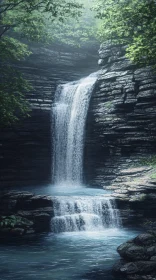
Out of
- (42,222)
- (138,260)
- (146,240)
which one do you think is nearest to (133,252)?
(138,260)

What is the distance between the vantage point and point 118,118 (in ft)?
86.3

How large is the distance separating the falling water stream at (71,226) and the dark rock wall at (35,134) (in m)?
0.88

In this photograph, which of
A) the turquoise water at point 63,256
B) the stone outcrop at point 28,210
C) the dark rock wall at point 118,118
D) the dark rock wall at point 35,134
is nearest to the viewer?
the turquoise water at point 63,256

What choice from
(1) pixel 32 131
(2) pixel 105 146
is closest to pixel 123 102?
(2) pixel 105 146

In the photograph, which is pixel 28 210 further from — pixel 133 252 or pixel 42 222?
pixel 133 252

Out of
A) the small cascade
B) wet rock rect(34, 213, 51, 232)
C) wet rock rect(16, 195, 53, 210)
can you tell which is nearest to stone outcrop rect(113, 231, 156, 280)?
the small cascade

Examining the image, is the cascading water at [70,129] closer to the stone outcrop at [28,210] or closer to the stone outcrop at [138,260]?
the stone outcrop at [28,210]

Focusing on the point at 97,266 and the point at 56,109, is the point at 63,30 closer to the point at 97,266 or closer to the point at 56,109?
the point at 56,109

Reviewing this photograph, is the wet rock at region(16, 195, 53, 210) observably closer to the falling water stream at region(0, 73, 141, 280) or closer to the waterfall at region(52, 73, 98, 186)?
the falling water stream at region(0, 73, 141, 280)

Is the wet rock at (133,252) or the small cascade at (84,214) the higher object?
the small cascade at (84,214)

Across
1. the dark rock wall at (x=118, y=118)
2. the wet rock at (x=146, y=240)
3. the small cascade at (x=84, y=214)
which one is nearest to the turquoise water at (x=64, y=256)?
the small cascade at (x=84, y=214)

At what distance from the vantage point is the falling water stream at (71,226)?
13.0 metres

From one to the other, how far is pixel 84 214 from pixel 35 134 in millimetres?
10937

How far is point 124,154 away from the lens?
26.5 m
